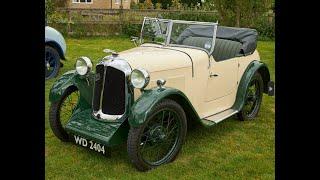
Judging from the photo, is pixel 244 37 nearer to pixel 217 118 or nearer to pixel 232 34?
pixel 232 34

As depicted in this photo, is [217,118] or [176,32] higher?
[176,32]

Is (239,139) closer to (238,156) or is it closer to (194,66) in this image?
(238,156)

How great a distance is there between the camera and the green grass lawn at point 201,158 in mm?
3859

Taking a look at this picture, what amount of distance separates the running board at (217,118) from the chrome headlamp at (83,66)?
1.43 m

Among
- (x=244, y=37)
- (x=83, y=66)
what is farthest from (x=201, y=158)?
(x=244, y=37)

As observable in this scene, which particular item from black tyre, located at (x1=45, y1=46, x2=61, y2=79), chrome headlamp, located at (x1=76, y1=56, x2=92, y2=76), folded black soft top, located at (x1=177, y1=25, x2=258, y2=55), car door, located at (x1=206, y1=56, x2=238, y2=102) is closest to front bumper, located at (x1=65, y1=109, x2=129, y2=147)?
chrome headlamp, located at (x1=76, y1=56, x2=92, y2=76)

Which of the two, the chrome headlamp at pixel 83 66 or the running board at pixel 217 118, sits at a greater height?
the chrome headlamp at pixel 83 66

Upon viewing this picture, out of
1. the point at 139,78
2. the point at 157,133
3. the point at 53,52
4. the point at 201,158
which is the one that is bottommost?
the point at 201,158

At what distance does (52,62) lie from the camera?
26.8ft

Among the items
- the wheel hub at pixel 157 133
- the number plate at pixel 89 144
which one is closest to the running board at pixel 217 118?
the wheel hub at pixel 157 133

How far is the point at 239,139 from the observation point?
4.84 m

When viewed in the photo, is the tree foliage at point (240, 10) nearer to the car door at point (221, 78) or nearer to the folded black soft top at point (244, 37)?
the folded black soft top at point (244, 37)

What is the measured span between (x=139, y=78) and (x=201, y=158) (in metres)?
1.16
